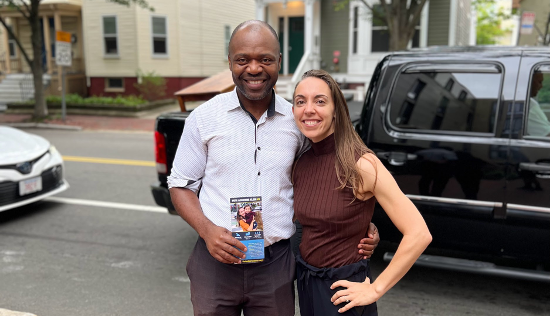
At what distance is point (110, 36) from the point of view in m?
20.4

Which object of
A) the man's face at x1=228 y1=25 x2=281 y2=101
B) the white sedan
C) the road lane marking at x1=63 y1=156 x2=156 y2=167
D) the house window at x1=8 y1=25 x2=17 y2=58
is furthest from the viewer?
the house window at x1=8 y1=25 x2=17 y2=58

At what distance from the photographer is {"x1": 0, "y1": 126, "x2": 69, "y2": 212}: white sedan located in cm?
532

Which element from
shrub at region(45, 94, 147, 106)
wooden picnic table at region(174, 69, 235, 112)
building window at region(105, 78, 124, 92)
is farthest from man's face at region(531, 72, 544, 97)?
building window at region(105, 78, 124, 92)

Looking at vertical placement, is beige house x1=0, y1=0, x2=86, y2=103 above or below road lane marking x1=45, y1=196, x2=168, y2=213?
above

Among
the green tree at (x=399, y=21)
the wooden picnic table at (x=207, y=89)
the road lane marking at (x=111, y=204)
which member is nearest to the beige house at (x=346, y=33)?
the green tree at (x=399, y=21)

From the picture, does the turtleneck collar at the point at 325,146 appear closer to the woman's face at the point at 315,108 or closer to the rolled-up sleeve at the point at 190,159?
the woman's face at the point at 315,108

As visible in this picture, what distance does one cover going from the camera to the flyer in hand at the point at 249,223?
5.86ft

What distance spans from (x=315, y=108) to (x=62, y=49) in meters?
15.7

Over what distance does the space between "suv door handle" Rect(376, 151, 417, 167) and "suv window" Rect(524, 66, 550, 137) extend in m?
0.82

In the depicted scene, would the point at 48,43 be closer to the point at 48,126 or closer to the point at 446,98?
the point at 48,126

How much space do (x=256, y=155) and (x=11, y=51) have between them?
84.2ft

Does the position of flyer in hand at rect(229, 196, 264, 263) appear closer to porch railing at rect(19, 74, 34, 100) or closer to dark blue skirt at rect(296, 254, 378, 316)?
dark blue skirt at rect(296, 254, 378, 316)

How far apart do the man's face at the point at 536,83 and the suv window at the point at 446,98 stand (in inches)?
8.5

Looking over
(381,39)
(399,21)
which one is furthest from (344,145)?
(381,39)
